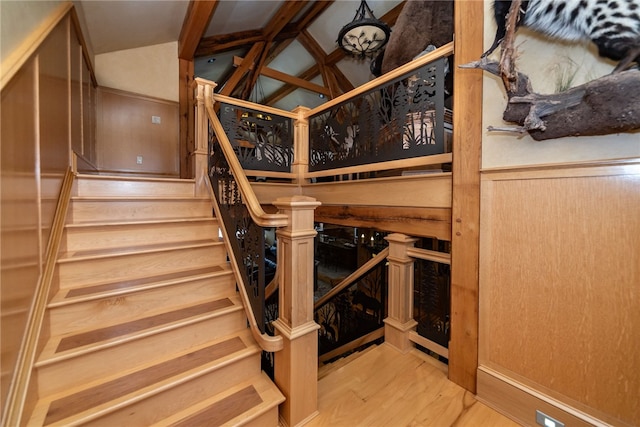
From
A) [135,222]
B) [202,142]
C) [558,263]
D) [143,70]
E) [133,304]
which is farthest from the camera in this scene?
[143,70]

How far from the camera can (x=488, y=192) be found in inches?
59.7

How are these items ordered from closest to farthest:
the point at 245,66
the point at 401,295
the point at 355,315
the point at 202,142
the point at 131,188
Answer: the point at 401,295 < the point at 131,188 < the point at 202,142 < the point at 355,315 < the point at 245,66

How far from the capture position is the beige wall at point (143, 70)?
4.02 meters

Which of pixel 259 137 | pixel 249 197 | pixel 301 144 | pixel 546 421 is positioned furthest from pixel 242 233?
pixel 546 421

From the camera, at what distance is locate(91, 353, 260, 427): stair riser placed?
1.17m

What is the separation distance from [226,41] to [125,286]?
14.3 feet

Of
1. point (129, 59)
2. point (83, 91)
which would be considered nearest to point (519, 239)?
point (83, 91)

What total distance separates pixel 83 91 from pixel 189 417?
3.35 m

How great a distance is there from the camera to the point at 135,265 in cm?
180

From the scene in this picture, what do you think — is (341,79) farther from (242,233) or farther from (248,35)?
(242,233)

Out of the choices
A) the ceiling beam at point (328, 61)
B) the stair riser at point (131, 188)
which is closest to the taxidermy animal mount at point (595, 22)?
the stair riser at point (131, 188)

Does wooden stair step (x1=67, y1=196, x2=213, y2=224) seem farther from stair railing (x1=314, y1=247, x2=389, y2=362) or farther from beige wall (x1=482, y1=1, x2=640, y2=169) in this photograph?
beige wall (x1=482, y1=1, x2=640, y2=169)

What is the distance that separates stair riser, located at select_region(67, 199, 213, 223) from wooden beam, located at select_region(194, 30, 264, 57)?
128 inches

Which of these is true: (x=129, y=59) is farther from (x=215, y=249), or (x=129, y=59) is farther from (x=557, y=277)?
(x=557, y=277)
